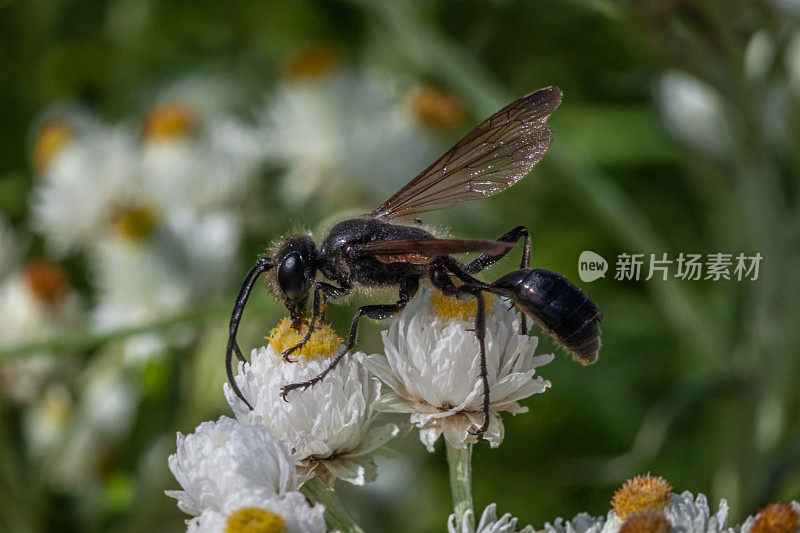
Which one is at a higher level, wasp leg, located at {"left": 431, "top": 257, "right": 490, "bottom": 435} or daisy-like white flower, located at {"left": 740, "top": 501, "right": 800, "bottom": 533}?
wasp leg, located at {"left": 431, "top": 257, "right": 490, "bottom": 435}

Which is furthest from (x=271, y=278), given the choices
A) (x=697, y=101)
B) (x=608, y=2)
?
(x=697, y=101)

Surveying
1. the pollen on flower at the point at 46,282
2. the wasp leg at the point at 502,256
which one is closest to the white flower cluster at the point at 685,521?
the wasp leg at the point at 502,256

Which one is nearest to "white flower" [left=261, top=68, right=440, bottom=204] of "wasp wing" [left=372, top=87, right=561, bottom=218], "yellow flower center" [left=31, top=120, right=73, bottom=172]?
"yellow flower center" [left=31, top=120, right=73, bottom=172]

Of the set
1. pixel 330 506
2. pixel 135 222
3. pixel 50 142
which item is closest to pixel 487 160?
pixel 330 506

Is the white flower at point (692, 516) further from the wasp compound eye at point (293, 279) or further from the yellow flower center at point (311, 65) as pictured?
the yellow flower center at point (311, 65)

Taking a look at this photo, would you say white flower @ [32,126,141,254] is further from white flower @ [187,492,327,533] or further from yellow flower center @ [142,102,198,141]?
white flower @ [187,492,327,533]

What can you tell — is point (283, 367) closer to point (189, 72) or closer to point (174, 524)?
point (174, 524)
